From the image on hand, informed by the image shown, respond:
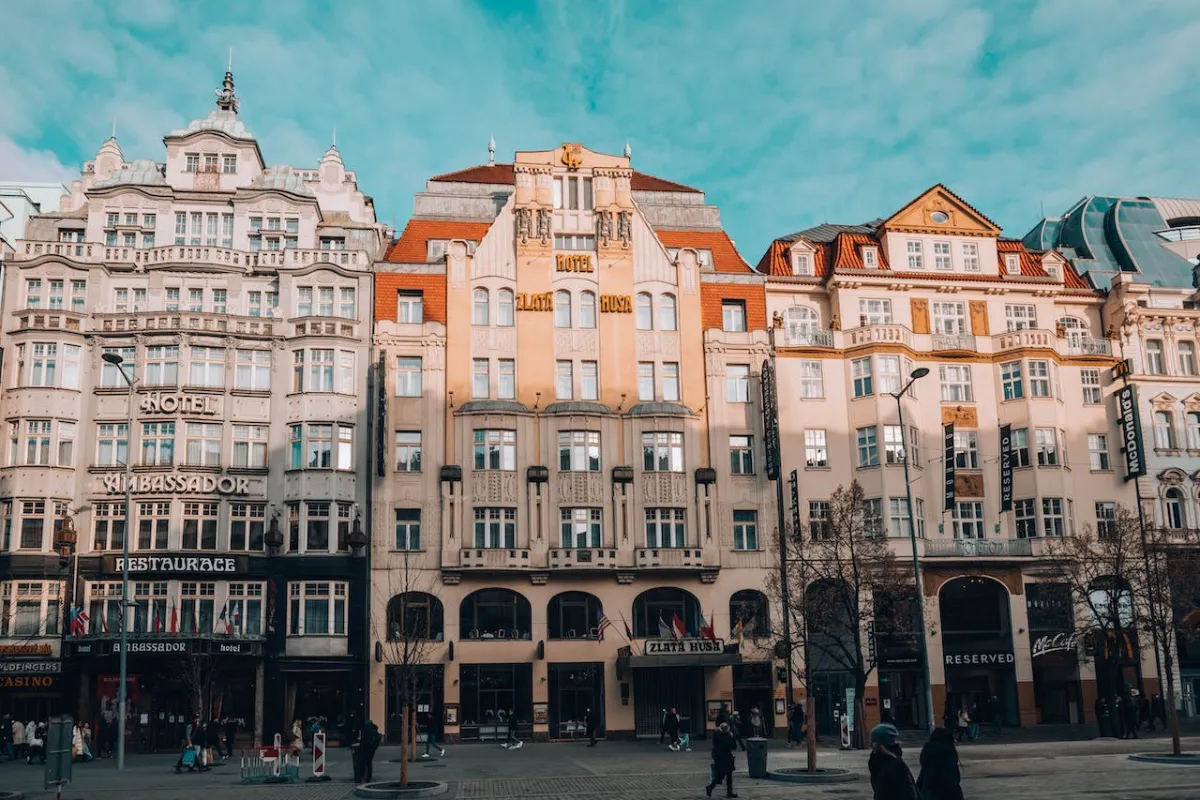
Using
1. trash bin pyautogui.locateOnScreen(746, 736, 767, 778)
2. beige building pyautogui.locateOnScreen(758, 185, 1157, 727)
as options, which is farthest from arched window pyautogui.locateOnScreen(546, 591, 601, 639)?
trash bin pyautogui.locateOnScreen(746, 736, 767, 778)

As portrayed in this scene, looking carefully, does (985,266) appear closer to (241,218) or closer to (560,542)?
(560,542)

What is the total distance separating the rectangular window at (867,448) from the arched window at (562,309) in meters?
14.7

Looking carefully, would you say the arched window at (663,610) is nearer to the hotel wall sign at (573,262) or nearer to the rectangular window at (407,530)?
the rectangular window at (407,530)

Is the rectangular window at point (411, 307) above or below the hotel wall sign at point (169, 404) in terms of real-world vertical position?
above

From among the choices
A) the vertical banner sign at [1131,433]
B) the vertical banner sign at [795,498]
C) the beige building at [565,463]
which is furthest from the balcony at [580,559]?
the vertical banner sign at [1131,433]

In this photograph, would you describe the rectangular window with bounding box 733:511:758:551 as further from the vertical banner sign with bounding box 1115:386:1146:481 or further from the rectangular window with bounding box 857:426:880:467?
the vertical banner sign with bounding box 1115:386:1146:481

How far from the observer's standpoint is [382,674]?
159 ft

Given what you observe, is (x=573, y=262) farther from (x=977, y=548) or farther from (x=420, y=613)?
(x=977, y=548)

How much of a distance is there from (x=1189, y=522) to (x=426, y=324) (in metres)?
38.1

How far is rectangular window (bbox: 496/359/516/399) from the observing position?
174ft

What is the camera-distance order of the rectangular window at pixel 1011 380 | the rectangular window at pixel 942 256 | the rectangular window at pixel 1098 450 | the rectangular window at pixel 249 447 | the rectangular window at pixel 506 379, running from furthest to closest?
1. the rectangular window at pixel 942 256
2. the rectangular window at pixel 1098 450
3. the rectangular window at pixel 1011 380
4. the rectangular window at pixel 506 379
5. the rectangular window at pixel 249 447

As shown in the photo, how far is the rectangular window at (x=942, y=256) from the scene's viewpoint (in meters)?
58.3

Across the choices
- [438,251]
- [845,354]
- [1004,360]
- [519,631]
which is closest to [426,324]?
[438,251]

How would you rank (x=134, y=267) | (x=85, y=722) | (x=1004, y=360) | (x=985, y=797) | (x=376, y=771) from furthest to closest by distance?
(x=1004, y=360) → (x=134, y=267) → (x=85, y=722) → (x=376, y=771) → (x=985, y=797)
